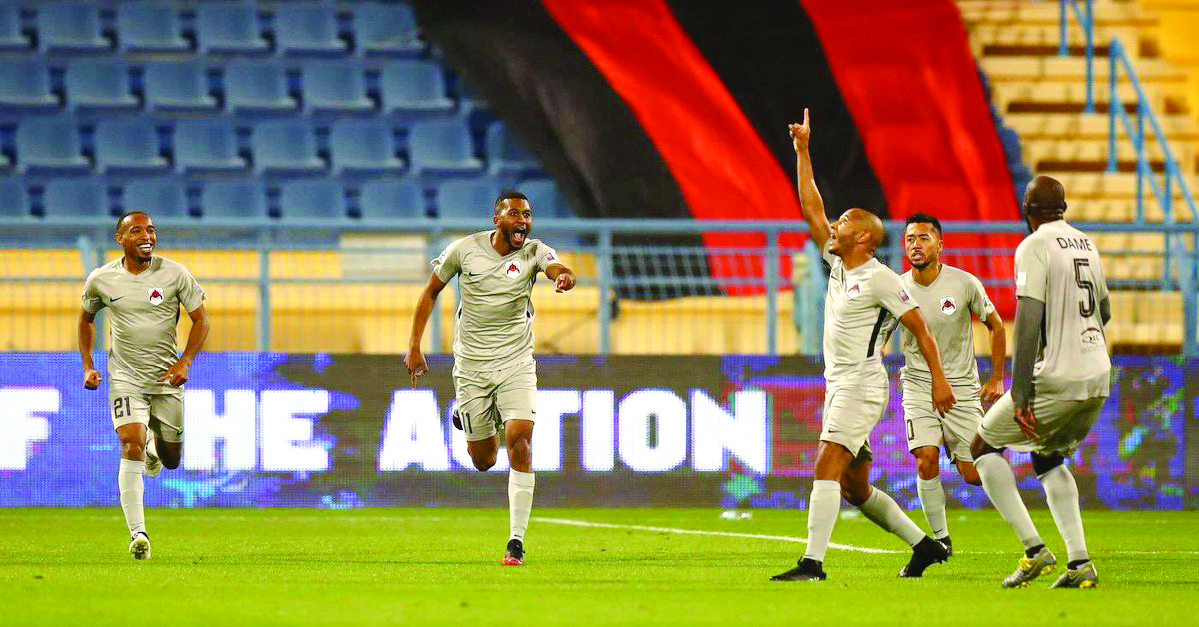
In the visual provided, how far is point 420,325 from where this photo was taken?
9812mm

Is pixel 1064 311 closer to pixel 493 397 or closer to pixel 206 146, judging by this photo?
pixel 493 397

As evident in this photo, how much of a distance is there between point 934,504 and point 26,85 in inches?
460

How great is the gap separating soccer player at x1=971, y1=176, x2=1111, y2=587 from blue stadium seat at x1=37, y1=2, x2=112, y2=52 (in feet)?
42.3

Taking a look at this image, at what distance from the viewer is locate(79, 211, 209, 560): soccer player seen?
33.7 ft

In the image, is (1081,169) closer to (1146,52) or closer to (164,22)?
(1146,52)

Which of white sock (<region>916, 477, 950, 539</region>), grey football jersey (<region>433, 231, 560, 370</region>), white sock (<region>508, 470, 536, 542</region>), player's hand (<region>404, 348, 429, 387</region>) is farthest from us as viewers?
grey football jersey (<region>433, 231, 560, 370</region>)

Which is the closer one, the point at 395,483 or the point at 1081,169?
the point at 395,483

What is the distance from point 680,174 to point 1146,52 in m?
6.82

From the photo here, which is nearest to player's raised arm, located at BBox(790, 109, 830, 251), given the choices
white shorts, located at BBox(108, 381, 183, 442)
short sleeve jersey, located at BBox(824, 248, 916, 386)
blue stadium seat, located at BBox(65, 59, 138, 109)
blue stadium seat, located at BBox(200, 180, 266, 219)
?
short sleeve jersey, located at BBox(824, 248, 916, 386)

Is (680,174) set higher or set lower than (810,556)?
higher

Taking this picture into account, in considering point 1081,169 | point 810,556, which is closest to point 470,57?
point 1081,169

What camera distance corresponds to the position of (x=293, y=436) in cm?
1434

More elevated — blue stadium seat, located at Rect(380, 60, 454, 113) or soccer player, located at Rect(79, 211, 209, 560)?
blue stadium seat, located at Rect(380, 60, 454, 113)

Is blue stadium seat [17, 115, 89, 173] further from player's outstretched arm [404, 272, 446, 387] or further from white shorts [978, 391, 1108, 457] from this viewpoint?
white shorts [978, 391, 1108, 457]
